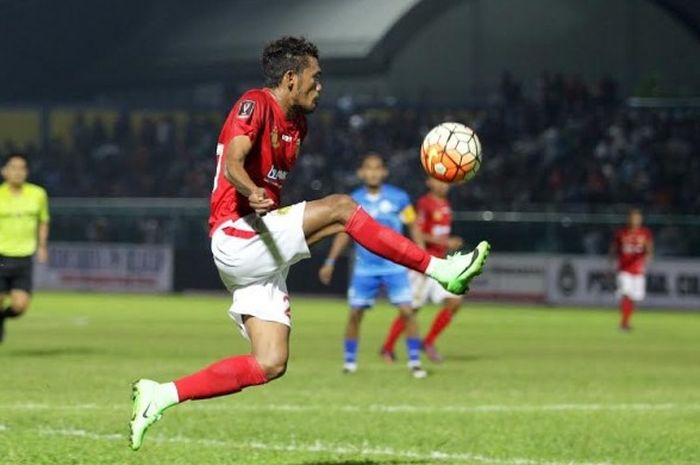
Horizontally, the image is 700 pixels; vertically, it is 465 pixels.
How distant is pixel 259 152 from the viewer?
848cm

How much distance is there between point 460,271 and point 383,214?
9300mm

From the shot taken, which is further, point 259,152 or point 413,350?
point 413,350

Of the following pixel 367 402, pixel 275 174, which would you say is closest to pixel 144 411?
pixel 275 174

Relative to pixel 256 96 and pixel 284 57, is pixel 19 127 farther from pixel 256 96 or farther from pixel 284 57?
pixel 256 96

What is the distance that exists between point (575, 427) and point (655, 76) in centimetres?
3166

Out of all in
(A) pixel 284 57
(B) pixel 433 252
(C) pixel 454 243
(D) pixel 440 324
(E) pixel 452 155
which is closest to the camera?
(A) pixel 284 57

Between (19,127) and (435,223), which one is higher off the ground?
(19,127)

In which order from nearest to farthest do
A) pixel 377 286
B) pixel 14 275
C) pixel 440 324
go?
pixel 377 286 < pixel 14 275 < pixel 440 324

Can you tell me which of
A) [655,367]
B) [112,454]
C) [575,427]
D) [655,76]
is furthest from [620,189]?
[112,454]

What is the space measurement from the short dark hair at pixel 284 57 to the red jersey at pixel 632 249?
67.0 feet

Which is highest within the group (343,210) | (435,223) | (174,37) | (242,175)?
(174,37)

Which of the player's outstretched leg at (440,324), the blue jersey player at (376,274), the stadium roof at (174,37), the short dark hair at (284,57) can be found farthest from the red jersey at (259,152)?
the stadium roof at (174,37)

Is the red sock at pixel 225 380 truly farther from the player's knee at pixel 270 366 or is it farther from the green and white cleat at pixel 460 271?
the green and white cleat at pixel 460 271

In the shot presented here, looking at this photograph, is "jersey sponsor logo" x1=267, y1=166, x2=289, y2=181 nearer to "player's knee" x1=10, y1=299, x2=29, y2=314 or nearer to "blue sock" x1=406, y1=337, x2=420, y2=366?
"blue sock" x1=406, y1=337, x2=420, y2=366
